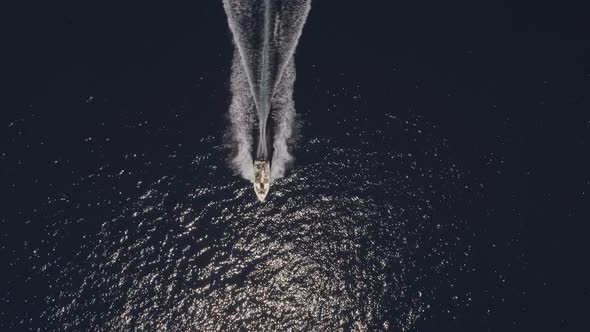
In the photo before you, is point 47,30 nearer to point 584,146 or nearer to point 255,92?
point 255,92

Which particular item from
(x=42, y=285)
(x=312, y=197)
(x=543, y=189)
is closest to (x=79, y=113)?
(x=42, y=285)

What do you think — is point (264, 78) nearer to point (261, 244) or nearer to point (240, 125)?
point (240, 125)

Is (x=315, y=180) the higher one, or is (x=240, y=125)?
(x=240, y=125)

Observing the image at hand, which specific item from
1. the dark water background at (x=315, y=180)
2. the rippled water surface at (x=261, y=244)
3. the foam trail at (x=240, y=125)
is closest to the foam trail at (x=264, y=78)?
the foam trail at (x=240, y=125)

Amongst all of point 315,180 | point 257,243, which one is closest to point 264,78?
point 315,180

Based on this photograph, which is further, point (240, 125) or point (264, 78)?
point (264, 78)

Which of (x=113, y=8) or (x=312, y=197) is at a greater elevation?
(x=113, y=8)

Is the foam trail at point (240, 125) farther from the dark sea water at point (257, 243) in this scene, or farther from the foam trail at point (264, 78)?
the dark sea water at point (257, 243)
